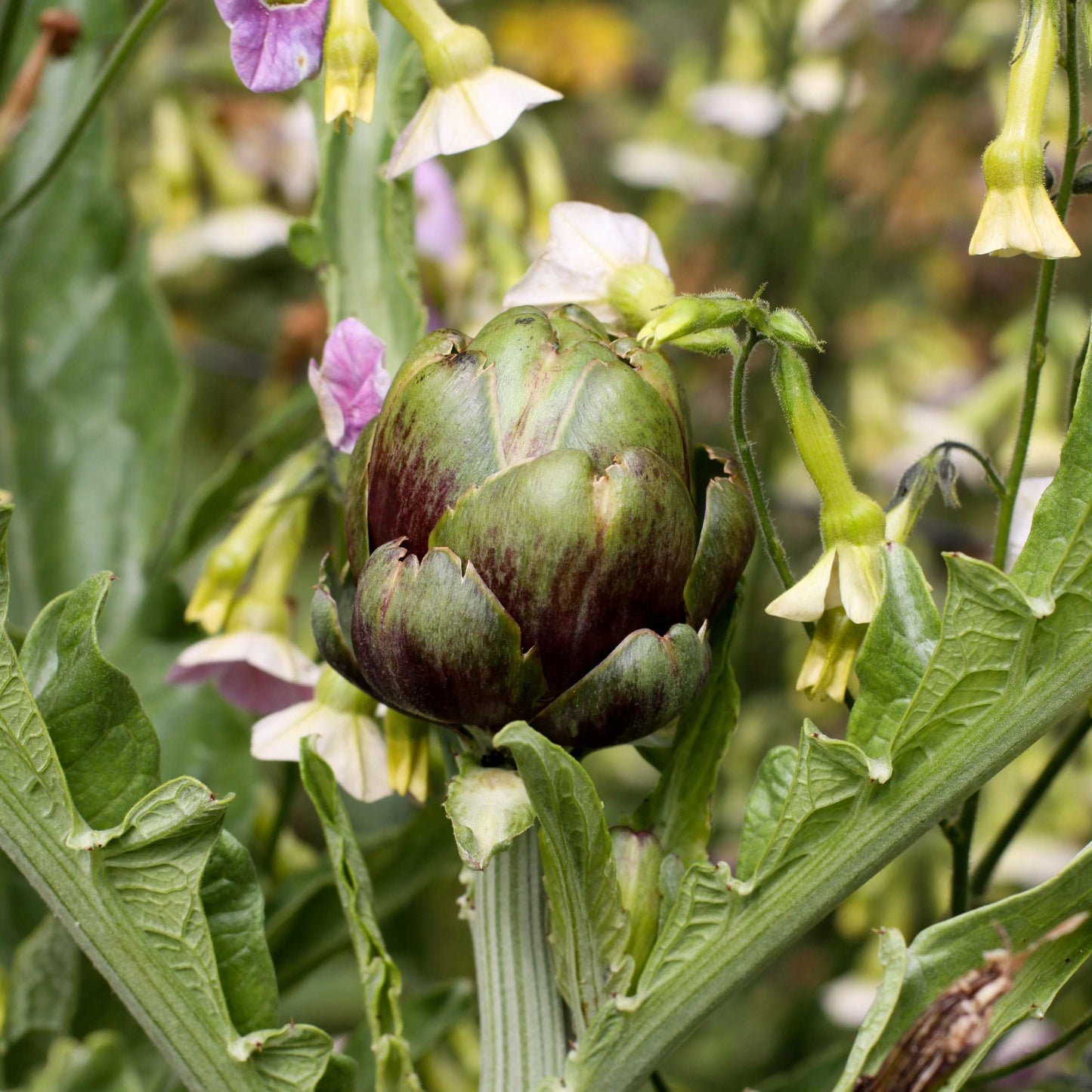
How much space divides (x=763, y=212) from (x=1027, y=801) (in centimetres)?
71

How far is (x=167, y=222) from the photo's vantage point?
1.00m

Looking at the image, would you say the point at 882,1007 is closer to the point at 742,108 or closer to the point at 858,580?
the point at 858,580

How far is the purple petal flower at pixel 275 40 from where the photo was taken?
0.39 meters

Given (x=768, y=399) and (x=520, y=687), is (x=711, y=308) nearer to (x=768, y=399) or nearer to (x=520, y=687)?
(x=520, y=687)

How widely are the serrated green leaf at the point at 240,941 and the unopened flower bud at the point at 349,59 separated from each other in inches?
8.8

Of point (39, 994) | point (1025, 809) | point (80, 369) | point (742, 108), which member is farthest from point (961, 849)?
point (742, 108)

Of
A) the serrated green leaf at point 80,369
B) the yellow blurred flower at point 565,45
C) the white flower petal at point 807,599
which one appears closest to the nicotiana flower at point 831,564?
the white flower petal at point 807,599

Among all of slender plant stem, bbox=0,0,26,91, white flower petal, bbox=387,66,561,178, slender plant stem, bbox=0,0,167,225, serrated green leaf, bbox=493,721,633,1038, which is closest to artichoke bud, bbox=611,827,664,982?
serrated green leaf, bbox=493,721,633,1038

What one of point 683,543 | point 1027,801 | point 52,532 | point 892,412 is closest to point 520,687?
point 683,543

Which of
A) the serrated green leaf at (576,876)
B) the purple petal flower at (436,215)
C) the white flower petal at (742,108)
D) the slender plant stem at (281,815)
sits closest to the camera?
the serrated green leaf at (576,876)

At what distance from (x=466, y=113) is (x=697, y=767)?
8.3 inches

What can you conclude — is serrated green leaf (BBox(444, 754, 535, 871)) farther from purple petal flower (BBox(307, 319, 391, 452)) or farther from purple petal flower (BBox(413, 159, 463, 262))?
purple petal flower (BBox(413, 159, 463, 262))

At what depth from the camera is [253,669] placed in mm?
525

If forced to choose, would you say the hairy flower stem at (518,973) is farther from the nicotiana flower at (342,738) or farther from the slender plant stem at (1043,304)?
the slender plant stem at (1043,304)
